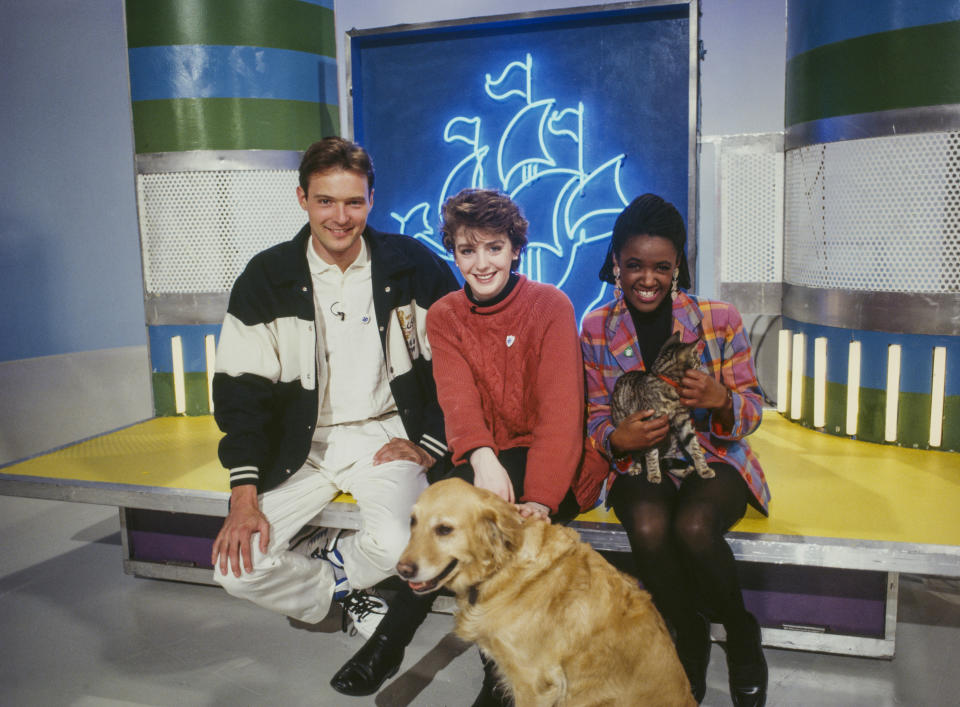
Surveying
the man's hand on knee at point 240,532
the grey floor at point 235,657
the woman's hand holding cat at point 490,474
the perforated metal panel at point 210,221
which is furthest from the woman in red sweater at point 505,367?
the perforated metal panel at point 210,221

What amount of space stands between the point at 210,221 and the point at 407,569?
3120mm

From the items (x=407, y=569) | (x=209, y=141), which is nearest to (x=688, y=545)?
(x=407, y=569)

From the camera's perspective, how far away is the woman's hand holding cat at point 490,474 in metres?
2.20

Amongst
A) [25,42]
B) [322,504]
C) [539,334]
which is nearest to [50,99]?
[25,42]

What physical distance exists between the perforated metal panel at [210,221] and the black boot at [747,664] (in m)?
3.25

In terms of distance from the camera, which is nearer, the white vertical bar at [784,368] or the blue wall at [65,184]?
the white vertical bar at [784,368]

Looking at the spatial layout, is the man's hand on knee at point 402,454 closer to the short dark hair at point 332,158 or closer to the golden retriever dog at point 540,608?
the golden retriever dog at point 540,608

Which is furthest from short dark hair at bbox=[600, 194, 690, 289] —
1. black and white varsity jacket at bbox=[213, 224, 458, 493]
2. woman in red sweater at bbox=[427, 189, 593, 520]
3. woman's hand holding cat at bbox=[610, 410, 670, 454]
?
black and white varsity jacket at bbox=[213, 224, 458, 493]

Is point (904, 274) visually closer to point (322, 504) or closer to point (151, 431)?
point (322, 504)

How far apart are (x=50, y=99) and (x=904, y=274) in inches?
326

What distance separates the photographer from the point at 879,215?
3.24 metres

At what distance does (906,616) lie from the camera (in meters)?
2.92

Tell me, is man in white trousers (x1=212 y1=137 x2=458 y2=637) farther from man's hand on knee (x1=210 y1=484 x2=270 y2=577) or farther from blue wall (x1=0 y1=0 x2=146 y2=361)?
blue wall (x1=0 y1=0 x2=146 y2=361)

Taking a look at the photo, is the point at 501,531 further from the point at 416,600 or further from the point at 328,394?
the point at 328,394
